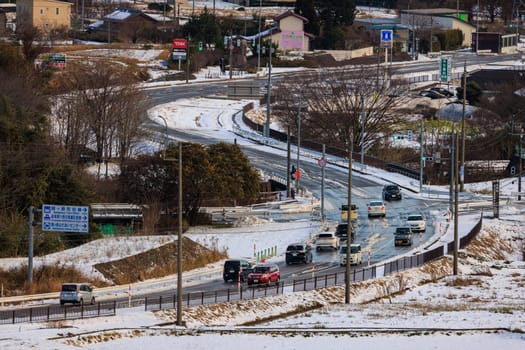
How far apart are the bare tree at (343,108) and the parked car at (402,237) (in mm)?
36438

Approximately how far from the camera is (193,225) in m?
77.8

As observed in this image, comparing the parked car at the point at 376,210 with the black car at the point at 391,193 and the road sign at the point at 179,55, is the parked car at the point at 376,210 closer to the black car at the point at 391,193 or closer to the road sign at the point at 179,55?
the black car at the point at 391,193

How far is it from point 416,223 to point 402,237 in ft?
18.4

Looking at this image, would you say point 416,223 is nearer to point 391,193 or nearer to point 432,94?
point 391,193

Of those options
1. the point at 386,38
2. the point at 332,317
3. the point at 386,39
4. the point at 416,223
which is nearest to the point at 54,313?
the point at 332,317

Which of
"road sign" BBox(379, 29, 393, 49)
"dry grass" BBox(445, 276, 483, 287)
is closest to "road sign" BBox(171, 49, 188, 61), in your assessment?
"road sign" BBox(379, 29, 393, 49)

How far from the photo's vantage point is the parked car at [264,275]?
57.3 metres

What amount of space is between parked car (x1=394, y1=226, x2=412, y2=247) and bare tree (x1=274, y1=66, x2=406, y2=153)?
36438mm

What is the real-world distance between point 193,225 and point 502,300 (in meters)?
25.1

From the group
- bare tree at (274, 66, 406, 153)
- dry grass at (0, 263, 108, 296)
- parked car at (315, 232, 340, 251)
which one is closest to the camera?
dry grass at (0, 263, 108, 296)

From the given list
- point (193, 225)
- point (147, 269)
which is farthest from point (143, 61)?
point (147, 269)

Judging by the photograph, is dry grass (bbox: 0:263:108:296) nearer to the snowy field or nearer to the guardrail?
the snowy field

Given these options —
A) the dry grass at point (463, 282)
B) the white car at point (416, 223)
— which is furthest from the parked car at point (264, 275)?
the white car at point (416, 223)

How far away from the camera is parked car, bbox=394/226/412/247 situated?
71625mm
